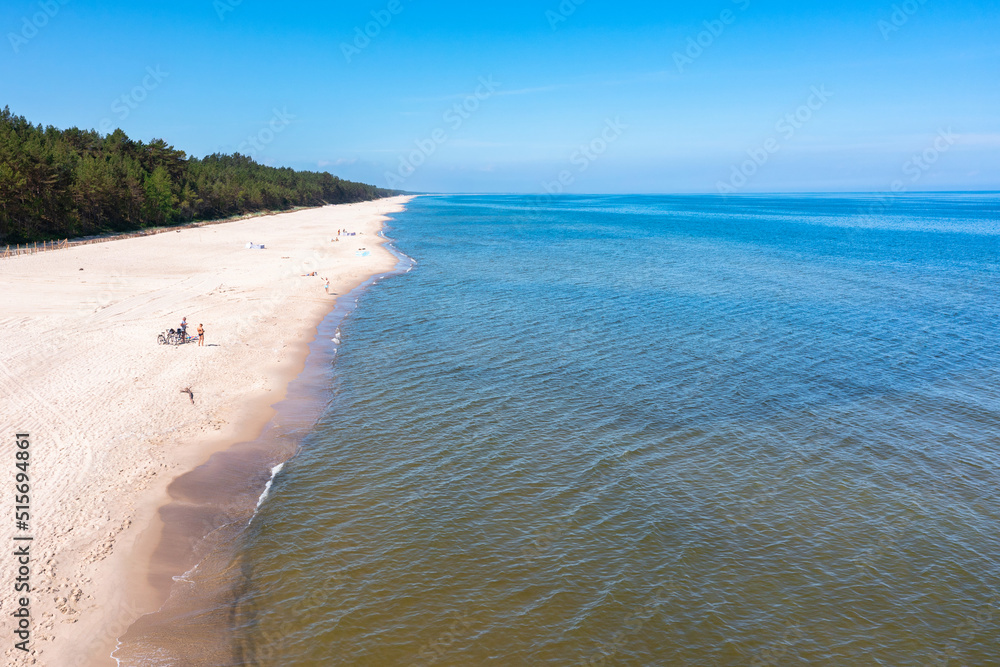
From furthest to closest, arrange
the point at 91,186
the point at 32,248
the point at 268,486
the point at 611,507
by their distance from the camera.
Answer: the point at 91,186
the point at 32,248
the point at 268,486
the point at 611,507

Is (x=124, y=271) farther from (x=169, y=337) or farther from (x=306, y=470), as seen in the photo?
(x=306, y=470)

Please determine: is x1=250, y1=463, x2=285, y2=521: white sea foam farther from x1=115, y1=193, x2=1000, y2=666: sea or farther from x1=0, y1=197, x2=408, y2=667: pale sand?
x1=0, y1=197, x2=408, y2=667: pale sand

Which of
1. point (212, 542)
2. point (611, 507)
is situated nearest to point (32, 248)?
point (212, 542)

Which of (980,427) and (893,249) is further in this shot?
(893,249)

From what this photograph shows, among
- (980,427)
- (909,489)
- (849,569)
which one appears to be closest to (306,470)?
(849,569)

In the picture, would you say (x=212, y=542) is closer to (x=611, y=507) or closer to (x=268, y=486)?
(x=268, y=486)

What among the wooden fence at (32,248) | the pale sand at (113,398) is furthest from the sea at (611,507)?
the wooden fence at (32,248)

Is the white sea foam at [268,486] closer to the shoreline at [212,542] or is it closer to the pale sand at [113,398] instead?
the shoreline at [212,542]
